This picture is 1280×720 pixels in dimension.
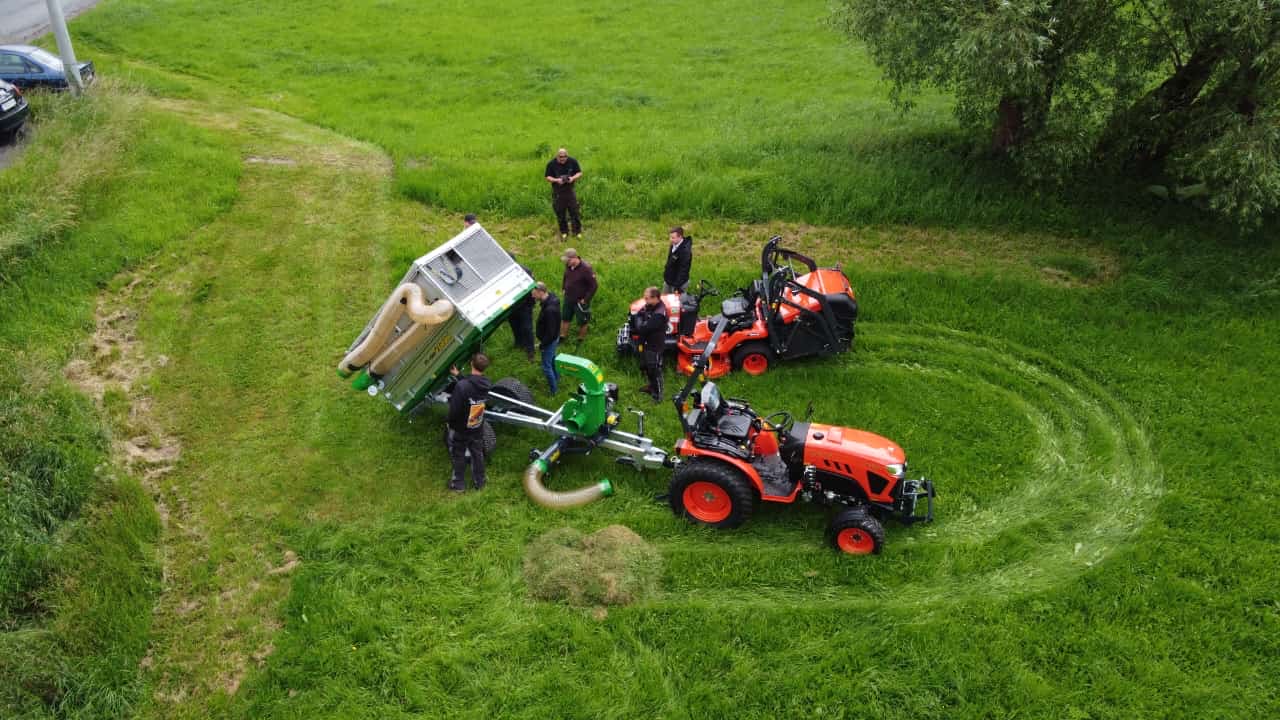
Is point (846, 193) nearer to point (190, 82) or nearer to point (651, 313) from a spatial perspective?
point (651, 313)

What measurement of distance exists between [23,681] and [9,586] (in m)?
1.22

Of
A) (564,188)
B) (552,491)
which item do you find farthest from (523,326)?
(564,188)

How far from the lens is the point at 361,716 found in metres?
6.99

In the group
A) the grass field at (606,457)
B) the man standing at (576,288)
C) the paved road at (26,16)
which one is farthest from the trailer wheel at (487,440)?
the paved road at (26,16)

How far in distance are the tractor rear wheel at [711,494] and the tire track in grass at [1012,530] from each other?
1.04 feet

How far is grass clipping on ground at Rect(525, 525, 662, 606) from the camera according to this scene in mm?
7883

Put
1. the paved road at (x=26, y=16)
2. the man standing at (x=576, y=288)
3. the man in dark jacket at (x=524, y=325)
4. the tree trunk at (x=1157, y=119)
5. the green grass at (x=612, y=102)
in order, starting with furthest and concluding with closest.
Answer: the paved road at (x=26, y=16) < the green grass at (x=612, y=102) < the tree trunk at (x=1157, y=119) < the man in dark jacket at (x=524, y=325) < the man standing at (x=576, y=288)

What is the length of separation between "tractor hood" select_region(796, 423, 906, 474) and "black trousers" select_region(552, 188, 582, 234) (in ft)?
23.1

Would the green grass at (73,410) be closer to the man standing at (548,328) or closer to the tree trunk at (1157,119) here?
the man standing at (548,328)

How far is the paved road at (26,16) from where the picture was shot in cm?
2297

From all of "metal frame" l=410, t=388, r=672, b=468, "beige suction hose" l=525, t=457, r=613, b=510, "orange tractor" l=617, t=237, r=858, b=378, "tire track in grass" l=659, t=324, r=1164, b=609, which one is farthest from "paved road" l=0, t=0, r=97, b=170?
"tire track in grass" l=659, t=324, r=1164, b=609

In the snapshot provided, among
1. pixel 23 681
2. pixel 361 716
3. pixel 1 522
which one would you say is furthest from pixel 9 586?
pixel 361 716

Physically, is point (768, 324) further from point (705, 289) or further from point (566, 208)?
point (566, 208)

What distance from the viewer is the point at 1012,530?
849 cm
